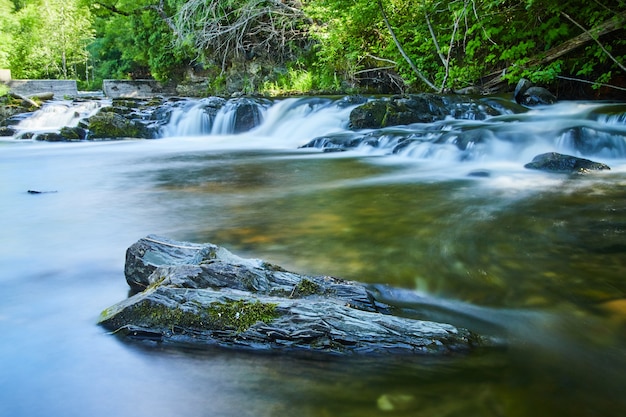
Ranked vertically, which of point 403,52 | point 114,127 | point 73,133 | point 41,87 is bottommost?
point 73,133

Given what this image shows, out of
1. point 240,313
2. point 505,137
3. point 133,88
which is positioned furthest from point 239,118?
point 133,88

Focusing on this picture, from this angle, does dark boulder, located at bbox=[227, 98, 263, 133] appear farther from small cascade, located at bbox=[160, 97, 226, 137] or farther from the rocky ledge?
the rocky ledge

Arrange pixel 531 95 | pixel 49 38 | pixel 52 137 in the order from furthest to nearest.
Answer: pixel 49 38, pixel 52 137, pixel 531 95

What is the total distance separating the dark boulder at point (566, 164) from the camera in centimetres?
660

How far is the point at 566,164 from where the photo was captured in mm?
6695

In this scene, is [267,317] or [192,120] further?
[192,120]

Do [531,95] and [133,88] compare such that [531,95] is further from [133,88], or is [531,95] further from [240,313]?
[133,88]

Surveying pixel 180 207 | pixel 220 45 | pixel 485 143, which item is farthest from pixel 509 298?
pixel 220 45

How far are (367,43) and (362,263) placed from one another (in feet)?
42.2

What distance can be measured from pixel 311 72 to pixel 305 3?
8.11 feet

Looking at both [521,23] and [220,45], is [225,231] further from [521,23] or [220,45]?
[220,45]

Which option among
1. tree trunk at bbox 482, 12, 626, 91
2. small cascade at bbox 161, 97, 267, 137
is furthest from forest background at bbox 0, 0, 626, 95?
small cascade at bbox 161, 97, 267, 137

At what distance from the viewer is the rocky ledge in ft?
7.11

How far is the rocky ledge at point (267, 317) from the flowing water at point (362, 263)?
8 cm
